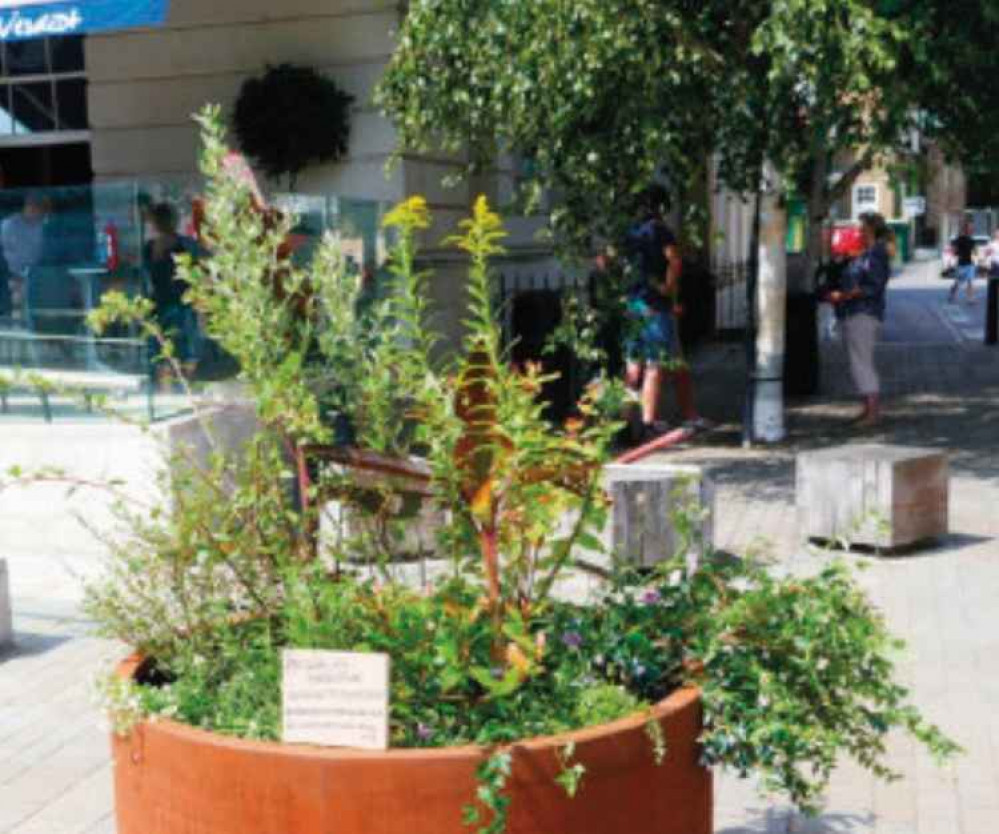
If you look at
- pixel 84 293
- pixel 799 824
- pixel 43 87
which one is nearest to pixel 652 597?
pixel 799 824

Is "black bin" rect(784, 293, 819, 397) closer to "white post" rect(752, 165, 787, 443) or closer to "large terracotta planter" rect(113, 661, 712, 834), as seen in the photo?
"white post" rect(752, 165, 787, 443)

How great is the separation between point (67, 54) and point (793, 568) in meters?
9.94

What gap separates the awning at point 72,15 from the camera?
32.9 ft

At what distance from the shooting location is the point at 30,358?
26.7 ft

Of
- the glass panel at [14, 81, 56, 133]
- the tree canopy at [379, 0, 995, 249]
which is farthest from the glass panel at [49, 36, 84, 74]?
the tree canopy at [379, 0, 995, 249]

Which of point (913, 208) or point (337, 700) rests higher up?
point (913, 208)

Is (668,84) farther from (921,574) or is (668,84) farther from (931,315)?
(931,315)

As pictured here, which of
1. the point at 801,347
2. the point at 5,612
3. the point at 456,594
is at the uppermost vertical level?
the point at 456,594

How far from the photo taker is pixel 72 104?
1430cm

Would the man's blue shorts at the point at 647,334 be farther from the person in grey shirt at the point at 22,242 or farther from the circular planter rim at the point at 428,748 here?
the circular planter rim at the point at 428,748

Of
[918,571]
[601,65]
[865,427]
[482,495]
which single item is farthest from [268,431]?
[865,427]

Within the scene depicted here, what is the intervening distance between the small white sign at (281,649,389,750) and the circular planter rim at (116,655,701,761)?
0.03 m

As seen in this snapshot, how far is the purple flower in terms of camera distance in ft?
10.9

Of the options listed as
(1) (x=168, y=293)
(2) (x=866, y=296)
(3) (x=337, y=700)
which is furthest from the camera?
(2) (x=866, y=296)
